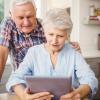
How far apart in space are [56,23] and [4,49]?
63 centimetres

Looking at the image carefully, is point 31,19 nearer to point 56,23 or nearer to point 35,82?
point 56,23

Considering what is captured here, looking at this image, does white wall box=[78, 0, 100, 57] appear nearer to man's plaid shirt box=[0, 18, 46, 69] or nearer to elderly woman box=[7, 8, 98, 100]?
man's plaid shirt box=[0, 18, 46, 69]

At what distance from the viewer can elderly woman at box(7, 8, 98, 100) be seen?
157 cm

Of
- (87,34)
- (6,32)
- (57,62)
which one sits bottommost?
(87,34)

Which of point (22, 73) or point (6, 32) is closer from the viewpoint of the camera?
point (22, 73)

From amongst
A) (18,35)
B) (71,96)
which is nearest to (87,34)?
(18,35)

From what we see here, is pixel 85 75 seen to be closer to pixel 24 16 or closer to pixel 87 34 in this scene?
pixel 24 16

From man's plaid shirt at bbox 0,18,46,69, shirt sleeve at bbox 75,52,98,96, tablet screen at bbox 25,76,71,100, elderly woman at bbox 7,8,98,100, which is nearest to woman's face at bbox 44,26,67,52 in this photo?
elderly woman at bbox 7,8,98,100

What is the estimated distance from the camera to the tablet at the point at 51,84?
134 centimetres

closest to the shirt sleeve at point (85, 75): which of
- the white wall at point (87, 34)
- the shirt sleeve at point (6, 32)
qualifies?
the shirt sleeve at point (6, 32)

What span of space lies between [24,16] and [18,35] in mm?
211

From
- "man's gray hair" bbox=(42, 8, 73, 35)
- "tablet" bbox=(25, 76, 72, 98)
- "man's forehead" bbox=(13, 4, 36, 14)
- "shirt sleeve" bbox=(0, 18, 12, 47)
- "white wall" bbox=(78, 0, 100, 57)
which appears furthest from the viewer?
"white wall" bbox=(78, 0, 100, 57)

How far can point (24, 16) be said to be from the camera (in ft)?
6.37

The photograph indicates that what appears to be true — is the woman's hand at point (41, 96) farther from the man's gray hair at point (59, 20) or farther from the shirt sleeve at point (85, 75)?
the man's gray hair at point (59, 20)
